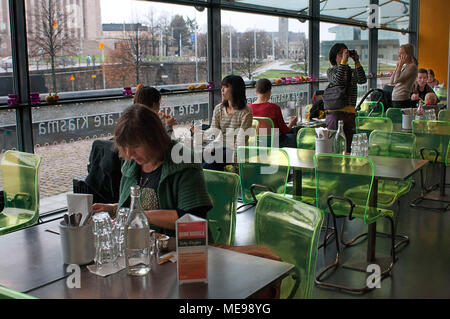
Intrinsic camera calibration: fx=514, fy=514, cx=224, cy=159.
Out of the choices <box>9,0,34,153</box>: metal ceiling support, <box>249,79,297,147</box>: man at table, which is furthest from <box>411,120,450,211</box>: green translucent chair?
<box>9,0,34,153</box>: metal ceiling support

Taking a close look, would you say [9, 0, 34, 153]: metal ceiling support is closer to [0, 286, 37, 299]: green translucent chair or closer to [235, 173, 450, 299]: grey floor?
[235, 173, 450, 299]: grey floor

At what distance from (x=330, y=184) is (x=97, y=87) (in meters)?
2.76

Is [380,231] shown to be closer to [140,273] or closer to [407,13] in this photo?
[140,273]

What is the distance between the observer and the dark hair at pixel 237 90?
5.14 m

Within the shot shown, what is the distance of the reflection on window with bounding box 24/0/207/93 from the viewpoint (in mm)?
4859

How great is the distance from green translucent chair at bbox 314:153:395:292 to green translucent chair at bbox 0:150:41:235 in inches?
81.1

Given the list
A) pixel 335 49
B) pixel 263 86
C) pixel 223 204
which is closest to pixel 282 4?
pixel 335 49

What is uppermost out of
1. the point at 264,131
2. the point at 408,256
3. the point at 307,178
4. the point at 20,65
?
the point at 20,65

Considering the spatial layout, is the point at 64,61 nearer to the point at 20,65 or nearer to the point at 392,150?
the point at 20,65

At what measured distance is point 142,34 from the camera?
232 inches

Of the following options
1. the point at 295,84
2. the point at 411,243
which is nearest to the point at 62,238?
the point at 411,243

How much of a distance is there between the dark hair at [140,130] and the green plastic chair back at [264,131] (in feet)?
10.5

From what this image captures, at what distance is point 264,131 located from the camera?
223 inches

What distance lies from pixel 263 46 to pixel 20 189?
5.00 meters
